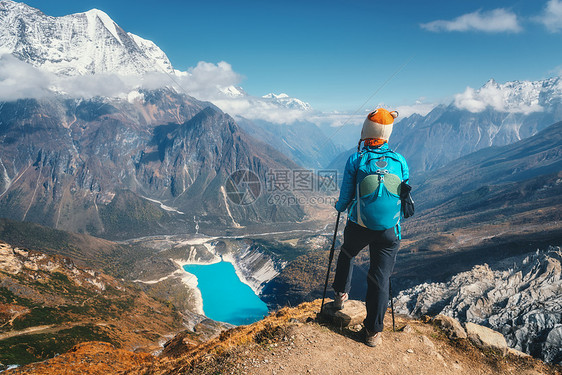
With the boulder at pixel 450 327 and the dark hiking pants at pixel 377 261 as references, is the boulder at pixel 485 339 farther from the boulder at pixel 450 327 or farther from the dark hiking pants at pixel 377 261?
the dark hiking pants at pixel 377 261

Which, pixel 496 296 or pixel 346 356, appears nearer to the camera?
pixel 346 356

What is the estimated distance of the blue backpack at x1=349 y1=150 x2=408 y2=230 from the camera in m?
6.20

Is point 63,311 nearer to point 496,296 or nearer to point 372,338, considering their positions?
point 372,338

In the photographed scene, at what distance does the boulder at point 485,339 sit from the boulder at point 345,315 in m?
3.05

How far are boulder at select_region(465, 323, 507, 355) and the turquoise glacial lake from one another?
11421 centimetres

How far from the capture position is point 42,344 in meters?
41.5

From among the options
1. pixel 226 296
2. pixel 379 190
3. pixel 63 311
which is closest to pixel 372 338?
pixel 379 190

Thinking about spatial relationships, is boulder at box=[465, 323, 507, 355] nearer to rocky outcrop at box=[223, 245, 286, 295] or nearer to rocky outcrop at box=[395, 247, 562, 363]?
rocky outcrop at box=[395, 247, 562, 363]

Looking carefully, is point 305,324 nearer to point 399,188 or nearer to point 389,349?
point 389,349

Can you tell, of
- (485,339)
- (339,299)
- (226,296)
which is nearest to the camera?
(485,339)

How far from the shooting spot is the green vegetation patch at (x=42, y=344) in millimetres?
33425

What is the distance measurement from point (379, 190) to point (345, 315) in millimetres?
4009

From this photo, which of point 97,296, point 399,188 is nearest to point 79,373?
point 399,188

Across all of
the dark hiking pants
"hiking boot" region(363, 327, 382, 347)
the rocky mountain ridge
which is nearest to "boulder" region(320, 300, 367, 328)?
"hiking boot" region(363, 327, 382, 347)
